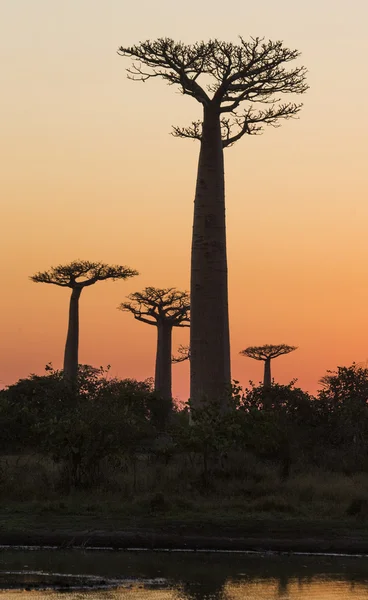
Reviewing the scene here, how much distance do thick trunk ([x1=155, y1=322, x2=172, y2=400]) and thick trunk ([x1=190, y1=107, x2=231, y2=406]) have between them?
910 inches

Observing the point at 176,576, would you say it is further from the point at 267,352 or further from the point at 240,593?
the point at 267,352

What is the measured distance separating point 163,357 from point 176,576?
3333cm

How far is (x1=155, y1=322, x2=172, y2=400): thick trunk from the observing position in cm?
4500

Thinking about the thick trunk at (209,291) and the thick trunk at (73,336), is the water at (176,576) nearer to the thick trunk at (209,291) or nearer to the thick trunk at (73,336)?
the thick trunk at (209,291)

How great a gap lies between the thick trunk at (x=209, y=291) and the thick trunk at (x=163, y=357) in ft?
75.9

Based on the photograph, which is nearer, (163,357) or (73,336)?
(73,336)

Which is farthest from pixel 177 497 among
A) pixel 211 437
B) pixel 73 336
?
pixel 73 336

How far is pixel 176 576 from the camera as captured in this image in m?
11.8

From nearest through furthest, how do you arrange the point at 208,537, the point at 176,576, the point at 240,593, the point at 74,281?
the point at 240,593, the point at 176,576, the point at 208,537, the point at 74,281

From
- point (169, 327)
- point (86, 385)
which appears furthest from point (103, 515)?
point (169, 327)

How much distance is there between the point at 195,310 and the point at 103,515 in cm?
699

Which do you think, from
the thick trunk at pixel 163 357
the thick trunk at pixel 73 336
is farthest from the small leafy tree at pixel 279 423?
the thick trunk at pixel 163 357

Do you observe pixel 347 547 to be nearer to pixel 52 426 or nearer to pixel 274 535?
pixel 274 535

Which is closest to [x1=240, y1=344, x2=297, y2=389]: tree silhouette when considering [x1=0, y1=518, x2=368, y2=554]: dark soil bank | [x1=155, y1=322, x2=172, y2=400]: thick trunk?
[x1=155, y1=322, x2=172, y2=400]: thick trunk
